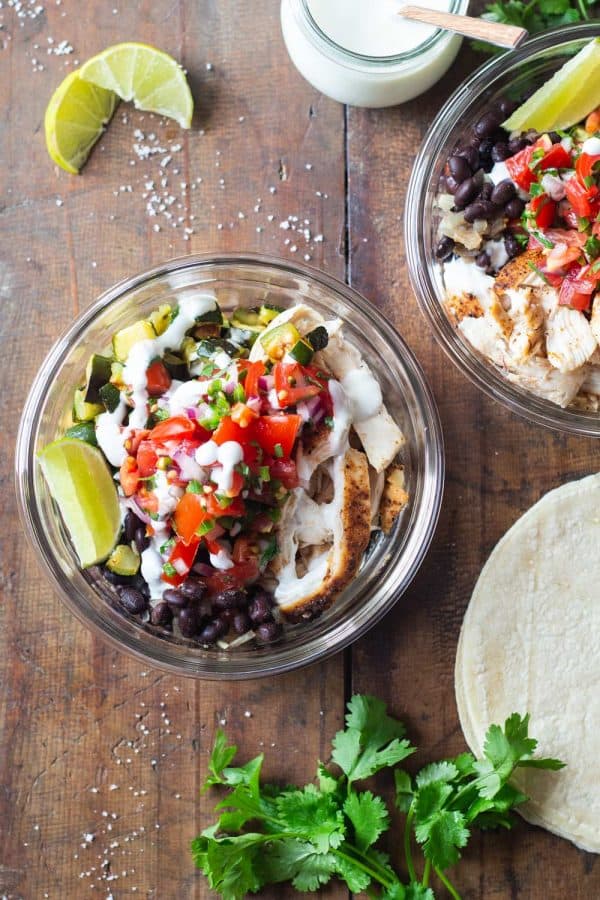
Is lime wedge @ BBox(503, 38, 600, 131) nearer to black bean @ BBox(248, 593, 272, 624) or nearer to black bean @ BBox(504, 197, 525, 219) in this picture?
black bean @ BBox(504, 197, 525, 219)

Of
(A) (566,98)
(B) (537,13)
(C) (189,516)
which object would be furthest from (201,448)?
(B) (537,13)

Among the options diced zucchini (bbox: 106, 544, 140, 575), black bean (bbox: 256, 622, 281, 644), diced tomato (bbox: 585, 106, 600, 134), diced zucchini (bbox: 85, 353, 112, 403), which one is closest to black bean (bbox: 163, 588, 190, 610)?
diced zucchini (bbox: 106, 544, 140, 575)

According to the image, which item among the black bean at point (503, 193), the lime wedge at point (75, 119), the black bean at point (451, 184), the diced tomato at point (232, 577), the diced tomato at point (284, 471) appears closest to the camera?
the diced tomato at point (284, 471)

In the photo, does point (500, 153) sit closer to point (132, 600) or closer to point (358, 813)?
point (132, 600)

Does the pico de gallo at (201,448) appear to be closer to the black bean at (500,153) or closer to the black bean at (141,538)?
the black bean at (141,538)

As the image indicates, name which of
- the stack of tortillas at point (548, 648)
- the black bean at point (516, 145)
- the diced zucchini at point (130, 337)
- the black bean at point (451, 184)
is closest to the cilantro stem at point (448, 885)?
the stack of tortillas at point (548, 648)

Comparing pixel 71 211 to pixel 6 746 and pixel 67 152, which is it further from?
pixel 6 746

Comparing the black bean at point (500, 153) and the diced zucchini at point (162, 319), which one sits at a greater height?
the black bean at point (500, 153)
